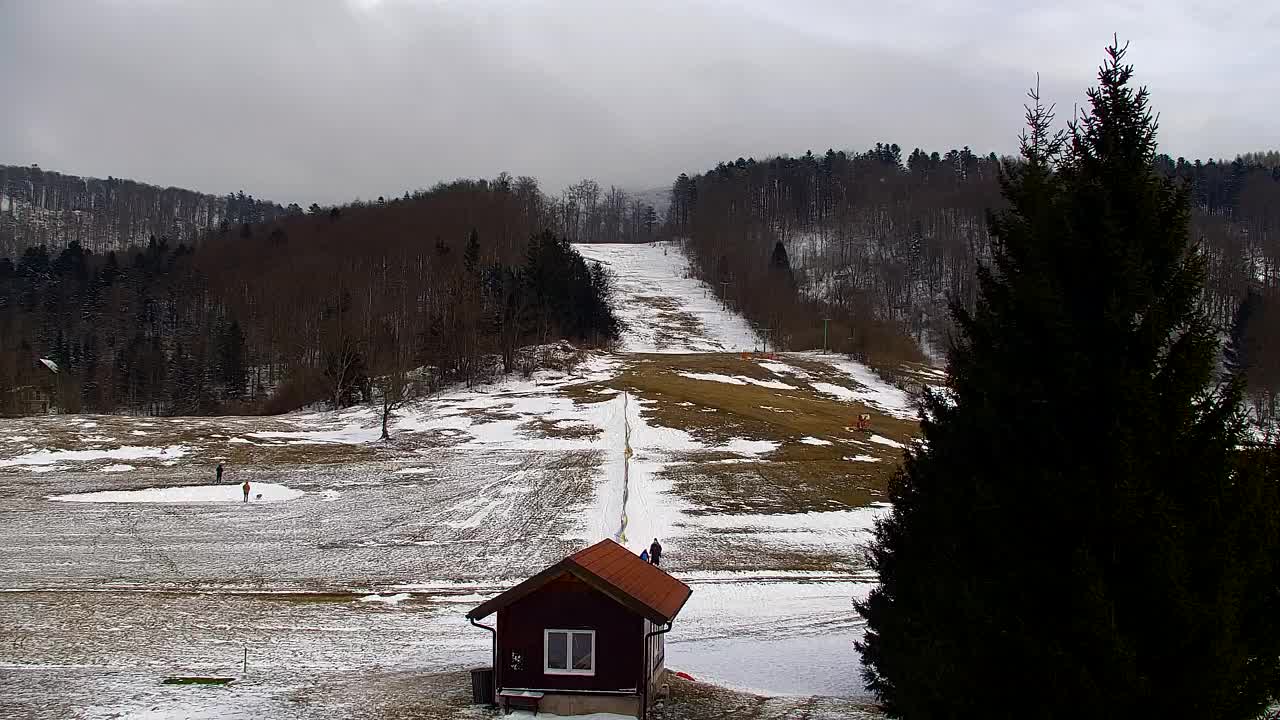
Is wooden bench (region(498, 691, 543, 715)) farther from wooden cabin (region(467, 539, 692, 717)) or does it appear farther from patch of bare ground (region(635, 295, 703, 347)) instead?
patch of bare ground (region(635, 295, 703, 347))

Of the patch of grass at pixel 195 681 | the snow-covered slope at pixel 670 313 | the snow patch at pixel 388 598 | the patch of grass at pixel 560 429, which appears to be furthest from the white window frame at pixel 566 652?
the snow-covered slope at pixel 670 313

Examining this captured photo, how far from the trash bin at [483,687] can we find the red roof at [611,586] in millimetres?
1345

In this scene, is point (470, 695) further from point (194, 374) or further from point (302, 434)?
point (194, 374)

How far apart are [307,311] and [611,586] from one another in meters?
116

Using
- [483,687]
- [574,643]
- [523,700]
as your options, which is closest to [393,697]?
[483,687]

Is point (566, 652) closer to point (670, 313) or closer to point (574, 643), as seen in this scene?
point (574, 643)

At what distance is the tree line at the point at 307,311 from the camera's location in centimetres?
9681

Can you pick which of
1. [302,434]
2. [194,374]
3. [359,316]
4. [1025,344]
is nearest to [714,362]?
[359,316]

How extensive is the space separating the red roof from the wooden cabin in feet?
0.07

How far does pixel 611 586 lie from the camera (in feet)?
62.2

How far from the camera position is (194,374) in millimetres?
109688

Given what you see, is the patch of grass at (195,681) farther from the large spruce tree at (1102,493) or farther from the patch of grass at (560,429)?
the patch of grass at (560,429)

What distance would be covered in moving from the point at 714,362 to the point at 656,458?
156ft

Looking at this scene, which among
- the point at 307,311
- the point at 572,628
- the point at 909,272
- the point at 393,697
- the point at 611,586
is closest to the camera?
the point at 611,586
